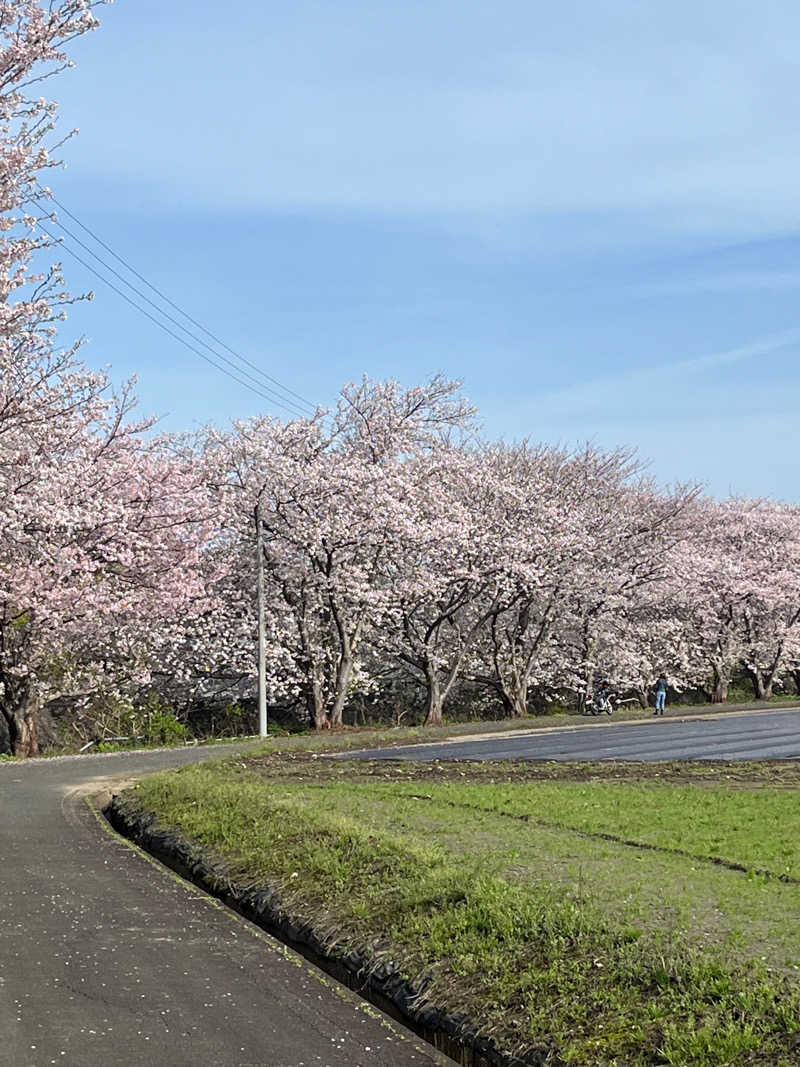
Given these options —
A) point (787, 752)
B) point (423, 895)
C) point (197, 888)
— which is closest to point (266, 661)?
point (787, 752)

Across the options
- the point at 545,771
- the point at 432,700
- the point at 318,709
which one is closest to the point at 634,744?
the point at 545,771

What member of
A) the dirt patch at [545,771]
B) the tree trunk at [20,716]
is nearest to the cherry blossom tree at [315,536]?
the tree trunk at [20,716]

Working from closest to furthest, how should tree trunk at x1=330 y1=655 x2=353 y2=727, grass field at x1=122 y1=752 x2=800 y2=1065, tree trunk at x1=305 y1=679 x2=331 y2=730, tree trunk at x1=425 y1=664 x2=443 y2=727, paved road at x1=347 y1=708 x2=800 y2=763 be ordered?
grass field at x1=122 y1=752 x2=800 y2=1065 → paved road at x1=347 y1=708 x2=800 y2=763 → tree trunk at x1=330 y1=655 x2=353 y2=727 → tree trunk at x1=305 y1=679 x2=331 y2=730 → tree trunk at x1=425 y1=664 x2=443 y2=727

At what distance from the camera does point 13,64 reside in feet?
48.4

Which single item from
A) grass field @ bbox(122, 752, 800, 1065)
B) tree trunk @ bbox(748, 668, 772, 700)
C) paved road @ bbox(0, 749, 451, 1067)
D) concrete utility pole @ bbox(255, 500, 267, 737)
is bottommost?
paved road @ bbox(0, 749, 451, 1067)

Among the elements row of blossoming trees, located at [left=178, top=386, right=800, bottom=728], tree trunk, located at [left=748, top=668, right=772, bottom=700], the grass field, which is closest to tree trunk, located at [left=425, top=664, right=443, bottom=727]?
row of blossoming trees, located at [left=178, top=386, right=800, bottom=728]

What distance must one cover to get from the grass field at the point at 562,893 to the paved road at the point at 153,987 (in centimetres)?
50

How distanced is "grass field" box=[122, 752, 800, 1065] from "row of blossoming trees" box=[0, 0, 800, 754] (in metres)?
7.97

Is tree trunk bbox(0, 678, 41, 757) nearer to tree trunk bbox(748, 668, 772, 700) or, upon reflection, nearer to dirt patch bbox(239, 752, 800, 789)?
dirt patch bbox(239, 752, 800, 789)

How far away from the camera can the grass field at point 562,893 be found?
5.63 m

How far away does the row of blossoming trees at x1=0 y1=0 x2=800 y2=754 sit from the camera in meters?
25.7

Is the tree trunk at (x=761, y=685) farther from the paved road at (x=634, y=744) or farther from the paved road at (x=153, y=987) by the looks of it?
the paved road at (x=153, y=987)

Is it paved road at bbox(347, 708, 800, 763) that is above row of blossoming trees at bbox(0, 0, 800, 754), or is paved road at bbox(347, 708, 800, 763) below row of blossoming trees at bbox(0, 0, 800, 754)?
below

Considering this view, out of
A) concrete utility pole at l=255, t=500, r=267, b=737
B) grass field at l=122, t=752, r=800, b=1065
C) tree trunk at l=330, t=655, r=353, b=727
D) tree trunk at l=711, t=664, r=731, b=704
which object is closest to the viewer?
grass field at l=122, t=752, r=800, b=1065
